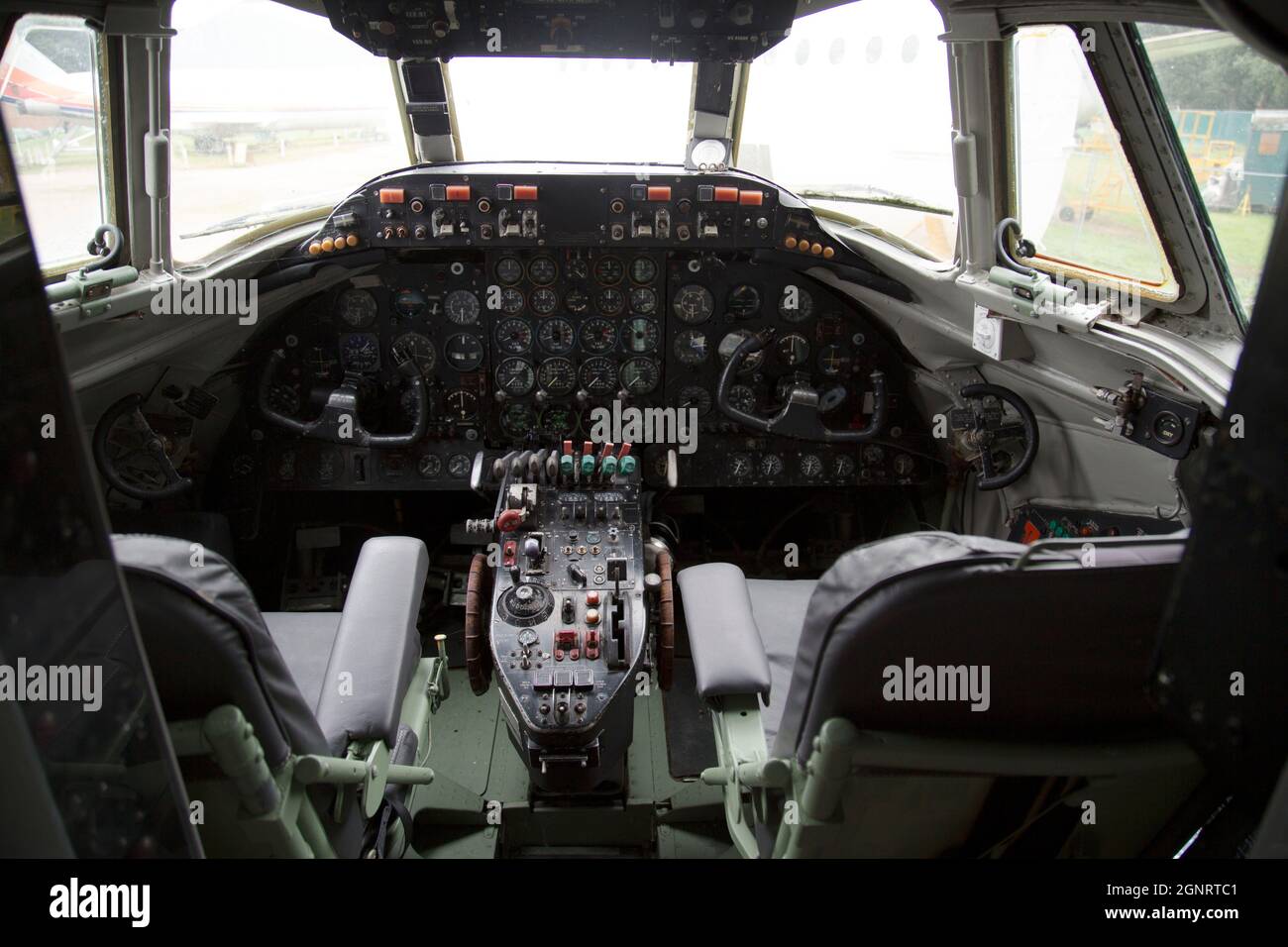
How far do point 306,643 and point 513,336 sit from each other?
1.83 m

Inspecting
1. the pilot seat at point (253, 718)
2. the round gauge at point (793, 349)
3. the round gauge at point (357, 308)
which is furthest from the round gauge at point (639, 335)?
the pilot seat at point (253, 718)

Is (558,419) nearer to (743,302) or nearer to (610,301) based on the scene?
(610,301)

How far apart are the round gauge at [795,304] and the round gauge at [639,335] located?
0.56 metres

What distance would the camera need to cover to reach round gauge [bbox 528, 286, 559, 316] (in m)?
3.65

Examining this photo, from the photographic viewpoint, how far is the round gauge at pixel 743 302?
12.0 feet

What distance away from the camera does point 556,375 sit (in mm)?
3770

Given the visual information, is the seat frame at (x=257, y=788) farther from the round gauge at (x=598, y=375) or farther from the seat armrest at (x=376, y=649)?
the round gauge at (x=598, y=375)

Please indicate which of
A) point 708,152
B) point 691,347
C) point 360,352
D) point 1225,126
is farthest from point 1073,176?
point 360,352

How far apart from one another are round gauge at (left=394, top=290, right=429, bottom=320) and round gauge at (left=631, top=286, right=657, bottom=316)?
0.90 metres

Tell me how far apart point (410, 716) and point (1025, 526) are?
7.21ft

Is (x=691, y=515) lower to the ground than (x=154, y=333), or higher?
lower

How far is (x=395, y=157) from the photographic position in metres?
3.81

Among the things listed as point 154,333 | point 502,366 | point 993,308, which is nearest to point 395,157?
point 502,366

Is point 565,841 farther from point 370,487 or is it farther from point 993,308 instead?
point 993,308
